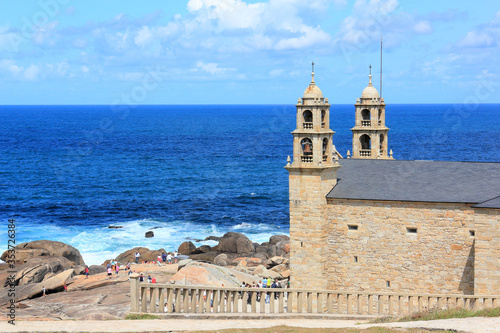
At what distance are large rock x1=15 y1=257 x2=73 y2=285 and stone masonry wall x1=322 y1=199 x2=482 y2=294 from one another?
22.8 m

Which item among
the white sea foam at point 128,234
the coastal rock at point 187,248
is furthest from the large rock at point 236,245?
the white sea foam at point 128,234

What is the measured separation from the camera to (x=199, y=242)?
63750 mm

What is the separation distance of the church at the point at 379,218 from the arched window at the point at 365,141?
12302 mm

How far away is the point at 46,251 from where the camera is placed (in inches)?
2208

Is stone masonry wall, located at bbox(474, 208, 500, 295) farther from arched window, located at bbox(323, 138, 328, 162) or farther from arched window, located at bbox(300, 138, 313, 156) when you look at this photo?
arched window, located at bbox(300, 138, 313, 156)

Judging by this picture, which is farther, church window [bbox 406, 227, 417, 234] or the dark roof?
church window [bbox 406, 227, 417, 234]

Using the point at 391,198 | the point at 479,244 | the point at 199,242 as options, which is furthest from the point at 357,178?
the point at 199,242

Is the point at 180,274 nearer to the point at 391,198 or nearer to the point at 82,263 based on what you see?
the point at 391,198

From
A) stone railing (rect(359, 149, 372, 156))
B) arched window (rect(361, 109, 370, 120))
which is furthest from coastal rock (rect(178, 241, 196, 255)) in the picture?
arched window (rect(361, 109, 370, 120))

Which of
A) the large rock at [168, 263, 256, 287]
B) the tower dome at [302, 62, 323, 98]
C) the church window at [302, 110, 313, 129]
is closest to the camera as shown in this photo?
the tower dome at [302, 62, 323, 98]

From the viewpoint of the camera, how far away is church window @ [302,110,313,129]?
→ 37.8 m

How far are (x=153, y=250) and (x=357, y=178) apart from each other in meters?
25.4

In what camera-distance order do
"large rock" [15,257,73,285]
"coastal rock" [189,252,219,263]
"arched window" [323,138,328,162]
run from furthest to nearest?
"coastal rock" [189,252,219,263]
"large rock" [15,257,73,285]
"arched window" [323,138,328,162]

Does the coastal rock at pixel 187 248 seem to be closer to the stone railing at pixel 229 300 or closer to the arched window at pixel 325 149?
the arched window at pixel 325 149
